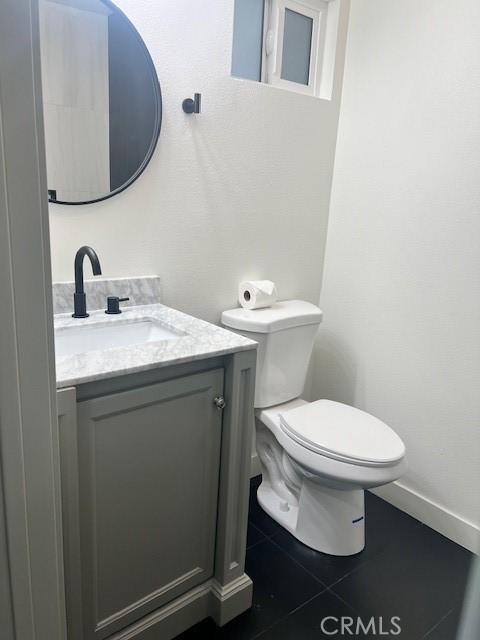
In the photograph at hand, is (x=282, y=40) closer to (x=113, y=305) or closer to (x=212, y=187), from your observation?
(x=212, y=187)

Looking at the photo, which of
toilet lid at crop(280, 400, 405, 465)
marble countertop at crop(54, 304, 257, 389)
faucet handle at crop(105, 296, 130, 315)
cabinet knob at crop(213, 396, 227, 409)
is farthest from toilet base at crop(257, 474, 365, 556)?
faucet handle at crop(105, 296, 130, 315)

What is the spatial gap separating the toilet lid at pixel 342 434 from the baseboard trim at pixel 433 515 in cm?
48

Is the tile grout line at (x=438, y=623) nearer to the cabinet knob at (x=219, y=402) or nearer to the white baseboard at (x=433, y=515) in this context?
the white baseboard at (x=433, y=515)

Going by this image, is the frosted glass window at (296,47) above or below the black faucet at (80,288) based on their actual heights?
above

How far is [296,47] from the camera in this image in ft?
6.41

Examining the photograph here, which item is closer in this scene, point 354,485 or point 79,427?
point 79,427

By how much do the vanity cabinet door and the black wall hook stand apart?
2.88ft

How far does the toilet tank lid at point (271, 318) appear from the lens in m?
1.71

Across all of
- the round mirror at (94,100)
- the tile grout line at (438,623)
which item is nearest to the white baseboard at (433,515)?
the tile grout line at (438,623)

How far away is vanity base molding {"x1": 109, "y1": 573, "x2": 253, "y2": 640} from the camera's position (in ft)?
4.26

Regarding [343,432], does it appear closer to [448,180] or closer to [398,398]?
[398,398]

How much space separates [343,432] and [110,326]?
0.87 meters

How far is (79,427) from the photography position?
103cm

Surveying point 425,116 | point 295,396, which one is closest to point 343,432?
point 295,396
